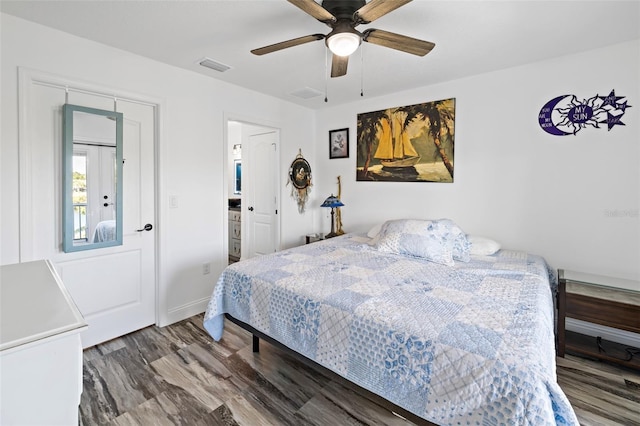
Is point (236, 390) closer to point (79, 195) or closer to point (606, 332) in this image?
point (79, 195)

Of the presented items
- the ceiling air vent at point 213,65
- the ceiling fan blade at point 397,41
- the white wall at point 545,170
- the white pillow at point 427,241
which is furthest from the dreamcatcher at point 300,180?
the ceiling fan blade at point 397,41

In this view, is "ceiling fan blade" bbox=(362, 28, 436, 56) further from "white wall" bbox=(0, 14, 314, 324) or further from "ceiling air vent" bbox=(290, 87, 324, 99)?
"white wall" bbox=(0, 14, 314, 324)

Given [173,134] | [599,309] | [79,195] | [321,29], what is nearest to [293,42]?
[321,29]

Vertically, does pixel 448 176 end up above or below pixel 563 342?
above

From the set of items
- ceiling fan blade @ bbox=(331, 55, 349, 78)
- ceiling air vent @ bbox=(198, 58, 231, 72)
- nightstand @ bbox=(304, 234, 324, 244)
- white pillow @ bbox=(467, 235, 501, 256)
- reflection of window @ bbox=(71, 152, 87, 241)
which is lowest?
nightstand @ bbox=(304, 234, 324, 244)

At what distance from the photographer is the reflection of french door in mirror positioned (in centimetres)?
242

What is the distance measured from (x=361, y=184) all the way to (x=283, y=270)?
7.23 feet

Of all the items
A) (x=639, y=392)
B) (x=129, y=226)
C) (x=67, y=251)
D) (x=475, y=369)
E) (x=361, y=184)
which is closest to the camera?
(x=475, y=369)

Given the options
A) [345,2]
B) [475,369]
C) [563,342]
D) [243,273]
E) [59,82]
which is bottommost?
[563,342]

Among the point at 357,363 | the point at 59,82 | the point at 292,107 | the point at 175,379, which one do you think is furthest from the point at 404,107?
the point at 175,379

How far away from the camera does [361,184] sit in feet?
13.6

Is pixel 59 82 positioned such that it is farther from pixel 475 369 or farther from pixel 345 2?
pixel 475 369

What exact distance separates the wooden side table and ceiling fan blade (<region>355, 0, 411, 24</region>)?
7.58ft

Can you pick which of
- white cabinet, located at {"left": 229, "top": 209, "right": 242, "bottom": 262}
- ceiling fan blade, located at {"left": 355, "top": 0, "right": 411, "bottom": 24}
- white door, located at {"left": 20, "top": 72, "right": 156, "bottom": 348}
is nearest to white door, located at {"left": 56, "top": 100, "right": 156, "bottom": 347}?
white door, located at {"left": 20, "top": 72, "right": 156, "bottom": 348}
